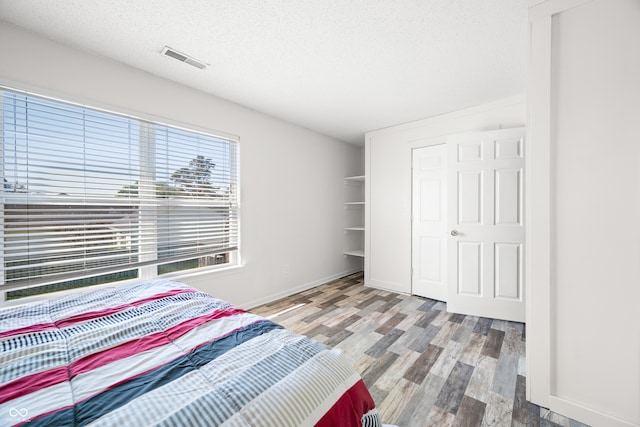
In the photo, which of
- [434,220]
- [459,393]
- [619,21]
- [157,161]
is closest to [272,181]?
[157,161]

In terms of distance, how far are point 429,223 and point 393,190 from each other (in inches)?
27.8

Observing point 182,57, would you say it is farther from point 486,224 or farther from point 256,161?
point 486,224

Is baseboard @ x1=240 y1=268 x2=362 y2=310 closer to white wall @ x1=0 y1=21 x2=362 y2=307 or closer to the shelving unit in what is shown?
white wall @ x1=0 y1=21 x2=362 y2=307

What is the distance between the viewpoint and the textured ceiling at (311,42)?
5.25 ft

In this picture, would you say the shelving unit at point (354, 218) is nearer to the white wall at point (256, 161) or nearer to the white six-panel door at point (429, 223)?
the white wall at point (256, 161)

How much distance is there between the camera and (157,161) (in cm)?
244

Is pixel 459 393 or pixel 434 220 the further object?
pixel 434 220

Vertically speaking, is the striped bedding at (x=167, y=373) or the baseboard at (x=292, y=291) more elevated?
the striped bedding at (x=167, y=373)

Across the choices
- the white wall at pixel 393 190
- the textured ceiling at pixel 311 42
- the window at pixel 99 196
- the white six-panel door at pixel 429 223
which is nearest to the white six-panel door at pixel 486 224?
the white six-panel door at pixel 429 223

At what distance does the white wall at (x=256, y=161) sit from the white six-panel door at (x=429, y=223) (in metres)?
1.37

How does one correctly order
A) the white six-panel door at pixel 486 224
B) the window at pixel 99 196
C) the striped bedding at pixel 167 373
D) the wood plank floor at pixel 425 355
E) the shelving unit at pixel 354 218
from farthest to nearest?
the shelving unit at pixel 354 218 → the white six-panel door at pixel 486 224 → the window at pixel 99 196 → the wood plank floor at pixel 425 355 → the striped bedding at pixel 167 373

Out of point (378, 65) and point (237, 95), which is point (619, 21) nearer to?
point (378, 65)

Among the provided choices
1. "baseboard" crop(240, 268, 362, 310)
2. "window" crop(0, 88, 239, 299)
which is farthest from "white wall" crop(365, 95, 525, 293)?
"window" crop(0, 88, 239, 299)

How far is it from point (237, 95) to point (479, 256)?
3231mm
